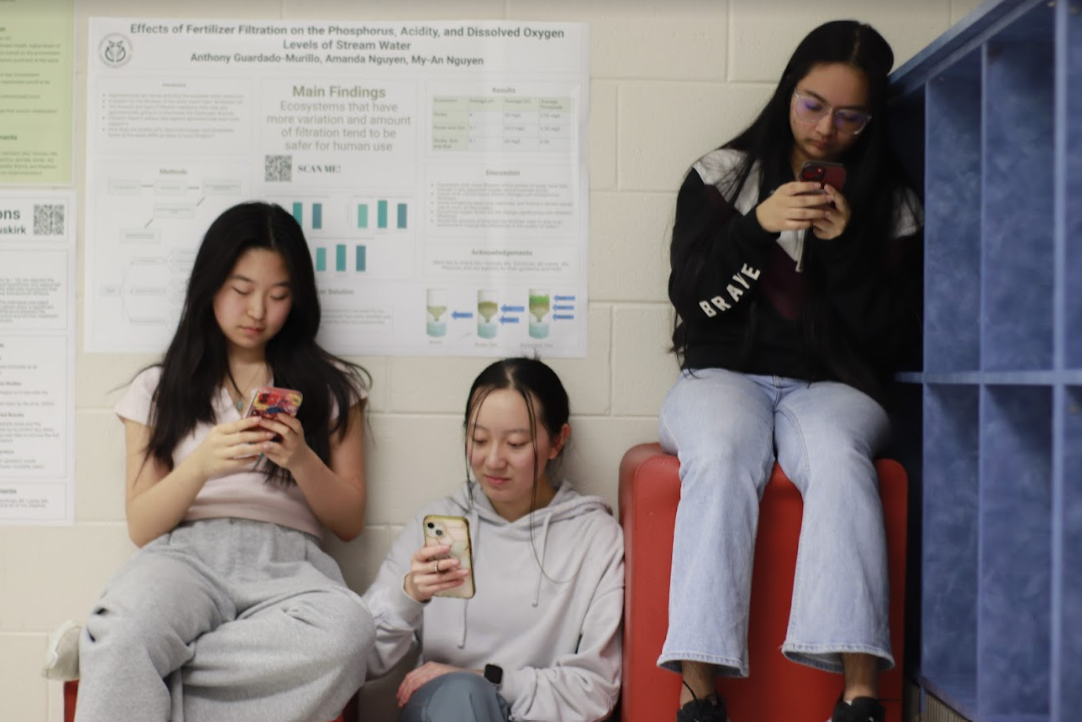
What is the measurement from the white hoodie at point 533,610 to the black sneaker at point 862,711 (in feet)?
1.64

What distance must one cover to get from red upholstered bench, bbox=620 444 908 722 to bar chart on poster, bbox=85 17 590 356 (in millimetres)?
638

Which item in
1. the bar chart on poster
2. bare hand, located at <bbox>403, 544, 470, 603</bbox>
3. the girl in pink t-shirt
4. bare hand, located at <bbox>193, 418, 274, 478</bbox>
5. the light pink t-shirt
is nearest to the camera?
the girl in pink t-shirt

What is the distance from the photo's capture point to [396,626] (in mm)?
2193

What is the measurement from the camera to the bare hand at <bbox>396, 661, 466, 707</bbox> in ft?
7.03

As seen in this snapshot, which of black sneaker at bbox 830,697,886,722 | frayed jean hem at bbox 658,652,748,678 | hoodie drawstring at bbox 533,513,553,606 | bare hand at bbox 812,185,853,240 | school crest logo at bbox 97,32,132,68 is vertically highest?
school crest logo at bbox 97,32,132,68

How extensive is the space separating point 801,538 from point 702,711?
0.36 m

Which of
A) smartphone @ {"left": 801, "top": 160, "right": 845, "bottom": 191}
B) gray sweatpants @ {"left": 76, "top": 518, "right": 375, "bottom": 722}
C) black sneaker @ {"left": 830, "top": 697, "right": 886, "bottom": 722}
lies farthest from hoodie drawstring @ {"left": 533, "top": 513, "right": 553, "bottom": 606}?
smartphone @ {"left": 801, "top": 160, "right": 845, "bottom": 191}

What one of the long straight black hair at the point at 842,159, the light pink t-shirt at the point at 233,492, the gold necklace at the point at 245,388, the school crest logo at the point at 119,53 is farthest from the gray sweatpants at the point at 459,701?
the school crest logo at the point at 119,53

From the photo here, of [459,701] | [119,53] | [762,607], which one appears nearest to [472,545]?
[459,701]

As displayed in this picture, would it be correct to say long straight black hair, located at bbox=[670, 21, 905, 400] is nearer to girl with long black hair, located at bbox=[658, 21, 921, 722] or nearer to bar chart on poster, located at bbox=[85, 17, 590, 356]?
girl with long black hair, located at bbox=[658, 21, 921, 722]

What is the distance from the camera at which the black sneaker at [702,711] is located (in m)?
1.90

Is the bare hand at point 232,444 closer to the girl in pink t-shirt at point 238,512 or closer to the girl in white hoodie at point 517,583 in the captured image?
the girl in pink t-shirt at point 238,512

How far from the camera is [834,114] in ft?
7.27

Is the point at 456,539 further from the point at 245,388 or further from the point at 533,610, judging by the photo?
the point at 245,388
